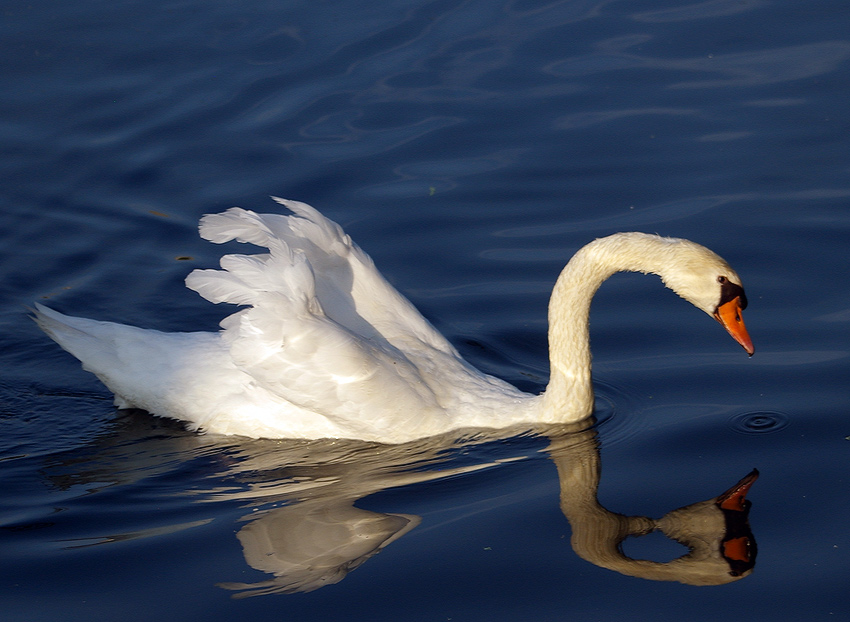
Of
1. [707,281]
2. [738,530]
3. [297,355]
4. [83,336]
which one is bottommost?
[738,530]

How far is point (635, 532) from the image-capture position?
6.46 metres

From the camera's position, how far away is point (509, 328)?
9297 mm

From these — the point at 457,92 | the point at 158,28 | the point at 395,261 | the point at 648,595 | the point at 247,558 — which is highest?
the point at 158,28

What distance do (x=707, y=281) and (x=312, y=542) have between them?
10.0 ft

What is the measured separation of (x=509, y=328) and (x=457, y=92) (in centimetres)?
468

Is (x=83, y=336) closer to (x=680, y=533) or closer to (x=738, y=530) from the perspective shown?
(x=680, y=533)

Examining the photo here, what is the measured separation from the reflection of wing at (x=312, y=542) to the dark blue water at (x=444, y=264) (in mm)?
22

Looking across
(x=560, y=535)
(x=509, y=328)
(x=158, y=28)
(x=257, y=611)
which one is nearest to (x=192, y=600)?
(x=257, y=611)

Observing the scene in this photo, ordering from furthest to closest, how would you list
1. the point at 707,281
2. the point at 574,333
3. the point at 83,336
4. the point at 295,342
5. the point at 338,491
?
1. the point at 83,336
2. the point at 574,333
3. the point at 707,281
4. the point at 295,342
5. the point at 338,491

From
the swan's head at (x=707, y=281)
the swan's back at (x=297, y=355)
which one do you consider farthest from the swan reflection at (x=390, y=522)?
the swan's head at (x=707, y=281)

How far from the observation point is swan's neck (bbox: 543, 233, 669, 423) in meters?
7.69

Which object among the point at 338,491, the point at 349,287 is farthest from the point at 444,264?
the point at 338,491

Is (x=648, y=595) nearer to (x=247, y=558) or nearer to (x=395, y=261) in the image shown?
(x=247, y=558)

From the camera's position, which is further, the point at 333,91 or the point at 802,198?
the point at 333,91
